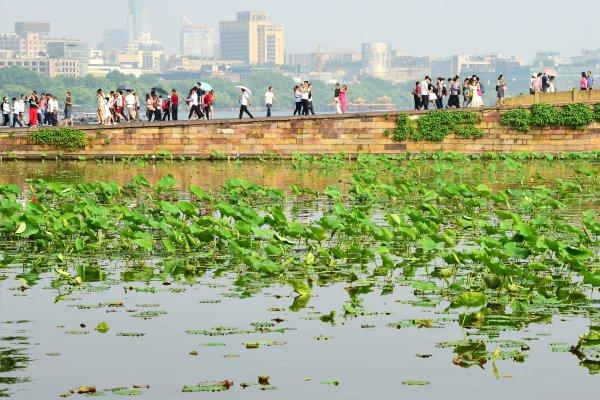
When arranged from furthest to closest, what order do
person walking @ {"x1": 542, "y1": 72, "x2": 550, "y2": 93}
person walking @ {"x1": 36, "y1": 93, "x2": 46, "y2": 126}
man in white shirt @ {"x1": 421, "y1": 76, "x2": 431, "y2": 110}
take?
person walking @ {"x1": 542, "y1": 72, "x2": 550, "y2": 93} < person walking @ {"x1": 36, "y1": 93, "x2": 46, "y2": 126} < man in white shirt @ {"x1": 421, "y1": 76, "x2": 431, "y2": 110}

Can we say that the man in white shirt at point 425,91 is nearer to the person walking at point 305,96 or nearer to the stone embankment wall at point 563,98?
the stone embankment wall at point 563,98

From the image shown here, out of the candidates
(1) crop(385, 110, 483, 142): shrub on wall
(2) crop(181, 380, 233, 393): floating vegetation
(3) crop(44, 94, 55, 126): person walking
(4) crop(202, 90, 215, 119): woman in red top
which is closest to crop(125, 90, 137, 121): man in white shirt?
(4) crop(202, 90, 215, 119): woman in red top

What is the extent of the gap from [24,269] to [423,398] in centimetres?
656

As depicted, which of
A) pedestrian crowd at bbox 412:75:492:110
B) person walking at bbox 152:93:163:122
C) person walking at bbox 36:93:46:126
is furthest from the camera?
A: person walking at bbox 36:93:46:126

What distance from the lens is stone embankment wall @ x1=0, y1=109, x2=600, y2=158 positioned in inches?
1586

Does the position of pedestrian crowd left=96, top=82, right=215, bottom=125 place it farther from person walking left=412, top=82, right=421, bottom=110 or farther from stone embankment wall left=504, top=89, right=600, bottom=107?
stone embankment wall left=504, top=89, right=600, bottom=107

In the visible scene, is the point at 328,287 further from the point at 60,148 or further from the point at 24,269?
the point at 60,148

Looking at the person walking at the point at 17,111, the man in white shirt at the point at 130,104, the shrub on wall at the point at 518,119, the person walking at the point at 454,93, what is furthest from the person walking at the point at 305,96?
the person walking at the point at 17,111

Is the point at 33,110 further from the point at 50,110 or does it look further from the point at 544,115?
the point at 544,115

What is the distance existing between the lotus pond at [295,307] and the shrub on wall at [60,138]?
18.8 metres

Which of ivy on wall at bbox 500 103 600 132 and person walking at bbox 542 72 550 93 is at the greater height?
person walking at bbox 542 72 550 93

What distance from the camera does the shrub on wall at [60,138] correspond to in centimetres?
4022

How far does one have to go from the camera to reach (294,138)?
133ft

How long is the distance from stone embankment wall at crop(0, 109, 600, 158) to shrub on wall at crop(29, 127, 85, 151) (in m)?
0.15
